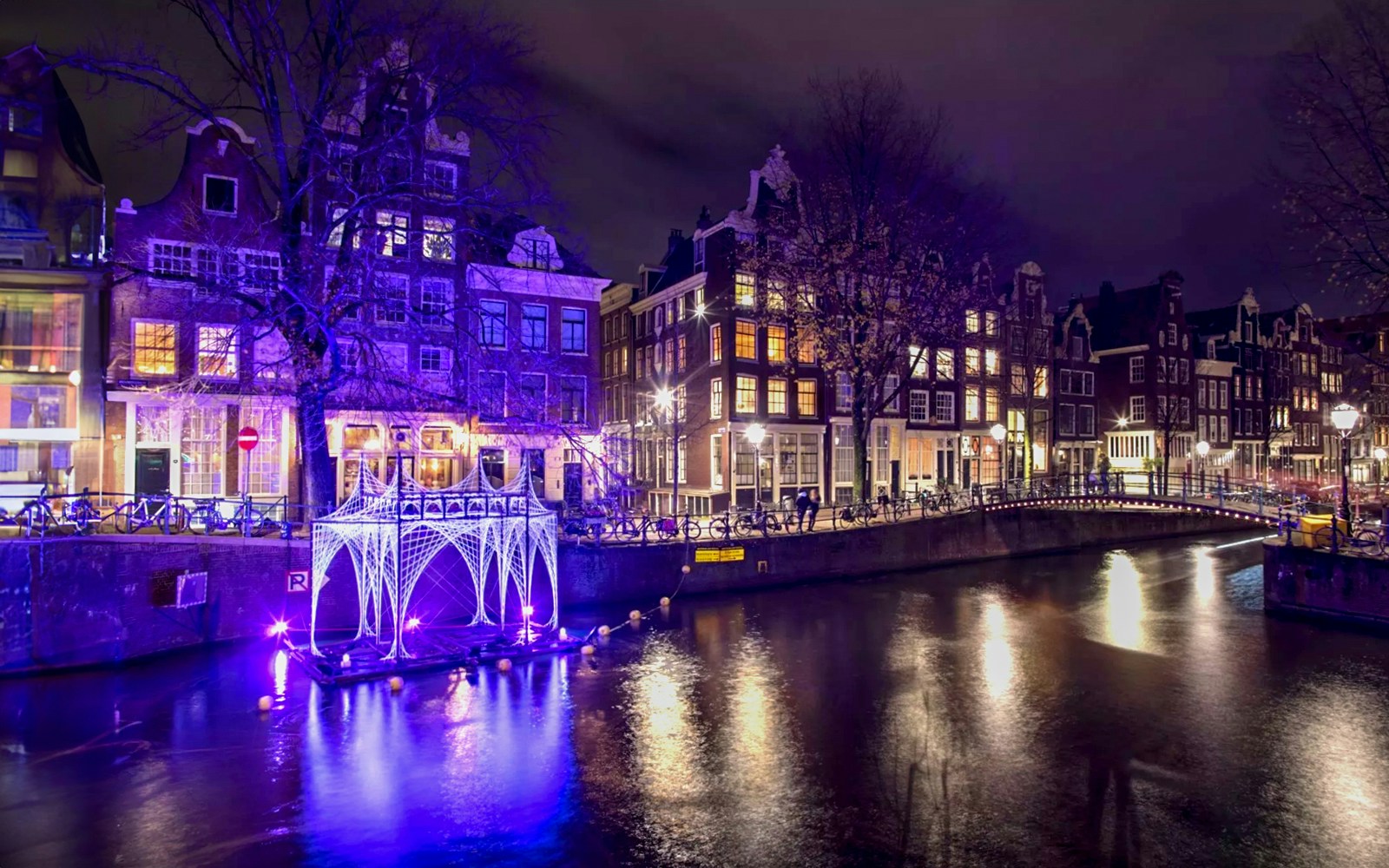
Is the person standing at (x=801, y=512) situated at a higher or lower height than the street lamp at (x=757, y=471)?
lower

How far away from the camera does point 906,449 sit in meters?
50.6

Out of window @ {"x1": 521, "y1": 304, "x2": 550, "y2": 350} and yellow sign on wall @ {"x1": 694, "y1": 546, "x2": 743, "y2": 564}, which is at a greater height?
window @ {"x1": 521, "y1": 304, "x2": 550, "y2": 350}

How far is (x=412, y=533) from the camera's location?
2216 cm

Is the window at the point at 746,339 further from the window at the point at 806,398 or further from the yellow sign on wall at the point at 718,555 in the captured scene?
the yellow sign on wall at the point at 718,555

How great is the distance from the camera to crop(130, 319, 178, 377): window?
1220 inches

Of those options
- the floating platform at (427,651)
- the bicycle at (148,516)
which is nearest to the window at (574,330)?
the bicycle at (148,516)

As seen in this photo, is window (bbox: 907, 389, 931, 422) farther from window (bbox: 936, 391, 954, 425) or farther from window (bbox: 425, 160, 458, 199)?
window (bbox: 425, 160, 458, 199)

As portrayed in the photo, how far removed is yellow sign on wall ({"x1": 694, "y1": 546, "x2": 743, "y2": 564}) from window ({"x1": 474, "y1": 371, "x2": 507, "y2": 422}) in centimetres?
942

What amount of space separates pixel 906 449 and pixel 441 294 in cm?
2929

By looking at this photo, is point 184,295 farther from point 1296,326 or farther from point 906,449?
point 1296,326

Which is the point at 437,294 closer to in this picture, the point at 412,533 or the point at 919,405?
the point at 412,533

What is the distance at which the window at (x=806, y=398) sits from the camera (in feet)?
149

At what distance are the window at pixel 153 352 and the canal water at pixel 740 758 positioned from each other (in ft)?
48.6

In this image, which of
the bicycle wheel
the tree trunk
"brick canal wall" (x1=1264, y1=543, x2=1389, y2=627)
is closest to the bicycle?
the bicycle wheel
